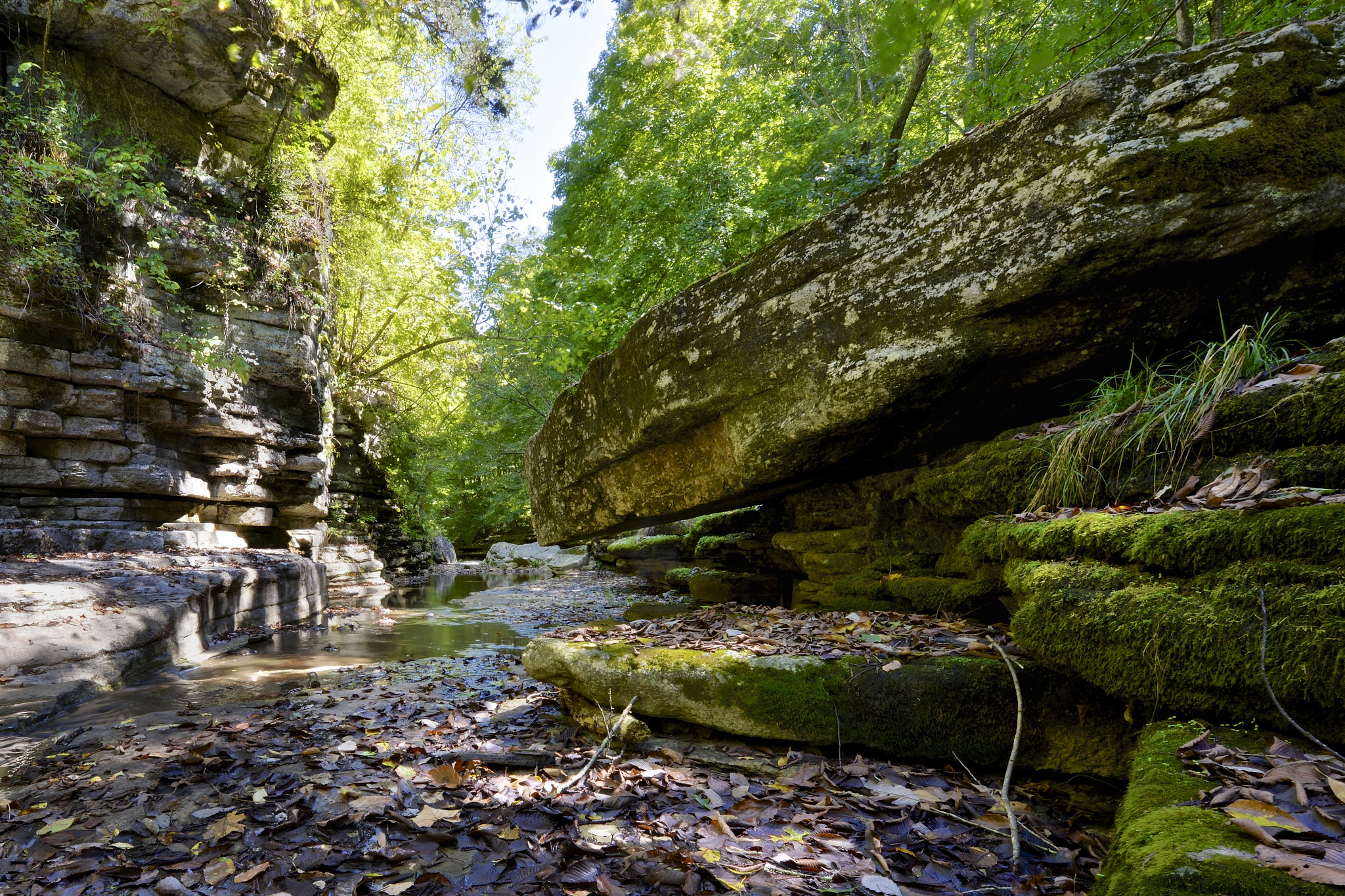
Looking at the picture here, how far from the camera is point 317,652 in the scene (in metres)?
6.20

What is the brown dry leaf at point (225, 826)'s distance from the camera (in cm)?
228

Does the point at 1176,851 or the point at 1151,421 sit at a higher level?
the point at 1151,421

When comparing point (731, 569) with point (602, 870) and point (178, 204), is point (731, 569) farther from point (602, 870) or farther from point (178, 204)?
point (178, 204)

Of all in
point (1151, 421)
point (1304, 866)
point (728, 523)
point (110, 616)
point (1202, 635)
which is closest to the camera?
point (1304, 866)

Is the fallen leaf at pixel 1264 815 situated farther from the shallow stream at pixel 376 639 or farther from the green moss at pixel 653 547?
the green moss at pixel 653 547

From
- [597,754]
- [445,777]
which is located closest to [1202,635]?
[597,754]

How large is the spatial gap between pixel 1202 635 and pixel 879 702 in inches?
50.5

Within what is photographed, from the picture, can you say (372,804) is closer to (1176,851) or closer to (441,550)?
(1176,851)

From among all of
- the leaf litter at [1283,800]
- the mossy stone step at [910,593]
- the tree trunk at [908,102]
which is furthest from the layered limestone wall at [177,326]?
the leaf litter at [1283,800]

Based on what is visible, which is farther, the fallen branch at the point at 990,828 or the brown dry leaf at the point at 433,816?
the brown dry leaf at the point at 433,816

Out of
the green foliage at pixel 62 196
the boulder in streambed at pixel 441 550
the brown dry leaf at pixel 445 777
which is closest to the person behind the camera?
the brown dry leaf at pixel 445 777

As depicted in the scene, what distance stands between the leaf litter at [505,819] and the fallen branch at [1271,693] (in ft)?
2.38

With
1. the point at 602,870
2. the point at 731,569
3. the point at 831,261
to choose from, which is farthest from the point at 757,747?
the point at 731,569

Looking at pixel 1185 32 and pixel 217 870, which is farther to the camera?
pixel 1185 32
